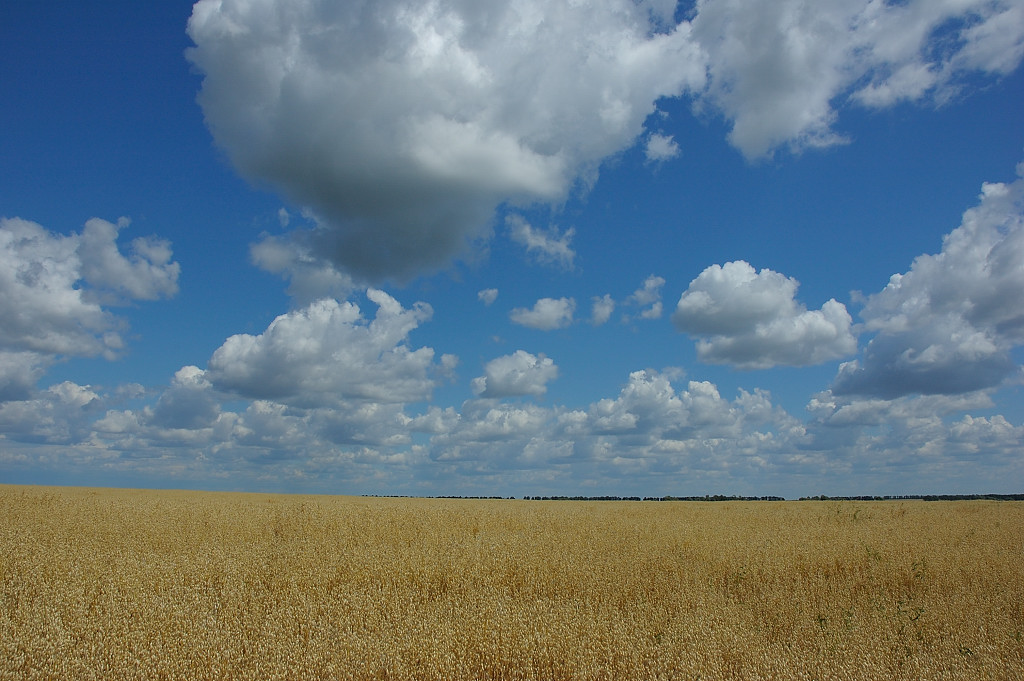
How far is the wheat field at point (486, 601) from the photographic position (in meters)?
6.98

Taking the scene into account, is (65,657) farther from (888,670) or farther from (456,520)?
(456,520)

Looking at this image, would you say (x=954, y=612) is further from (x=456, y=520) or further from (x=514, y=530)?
(x=456, y=520)

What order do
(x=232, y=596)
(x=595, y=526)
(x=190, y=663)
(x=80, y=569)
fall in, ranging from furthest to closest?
(x=595, y=526)
(x=80, y=569)
(x=232, y=596)
(x=190, y=663)

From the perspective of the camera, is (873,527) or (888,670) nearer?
(888,670)

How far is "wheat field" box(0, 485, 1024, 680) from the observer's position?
6.98 meters

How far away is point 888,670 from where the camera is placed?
23.9ft

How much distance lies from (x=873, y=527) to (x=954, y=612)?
1057 centimetres

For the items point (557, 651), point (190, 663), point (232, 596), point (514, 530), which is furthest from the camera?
point (514, 530)

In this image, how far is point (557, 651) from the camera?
7.20 meters

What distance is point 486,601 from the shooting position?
9.47m

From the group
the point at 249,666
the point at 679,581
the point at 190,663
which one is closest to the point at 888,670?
the point at 679,581

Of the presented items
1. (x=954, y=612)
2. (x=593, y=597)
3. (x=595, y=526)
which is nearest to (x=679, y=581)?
(x=593, y=597)

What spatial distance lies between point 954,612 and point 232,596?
39.3 ft

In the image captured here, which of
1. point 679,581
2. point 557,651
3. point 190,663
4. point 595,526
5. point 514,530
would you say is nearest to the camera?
point 190,663
